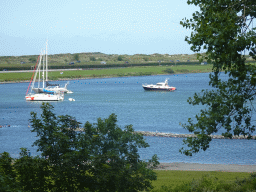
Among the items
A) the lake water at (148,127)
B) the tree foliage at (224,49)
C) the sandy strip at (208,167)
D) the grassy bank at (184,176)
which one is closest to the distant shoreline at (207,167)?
the sandy strip at (208,167)

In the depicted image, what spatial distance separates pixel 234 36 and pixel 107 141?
6397mm

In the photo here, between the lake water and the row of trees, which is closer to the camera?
the row of trees

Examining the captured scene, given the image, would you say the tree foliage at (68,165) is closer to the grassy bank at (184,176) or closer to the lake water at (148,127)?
the grassy bank at (184,176)

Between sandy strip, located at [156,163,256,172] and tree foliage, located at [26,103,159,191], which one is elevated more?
tree foliage, located at [26,103,159,191]

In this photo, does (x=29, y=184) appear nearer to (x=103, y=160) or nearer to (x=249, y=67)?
(x=103, y=160)

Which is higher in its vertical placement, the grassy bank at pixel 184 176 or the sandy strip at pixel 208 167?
the grassy bank at pixel 184 176

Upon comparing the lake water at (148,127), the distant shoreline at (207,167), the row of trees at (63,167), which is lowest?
the lake water at (148,127)

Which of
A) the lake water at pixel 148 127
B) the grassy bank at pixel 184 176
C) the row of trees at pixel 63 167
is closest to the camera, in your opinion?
the row of trees at pixel 63 167

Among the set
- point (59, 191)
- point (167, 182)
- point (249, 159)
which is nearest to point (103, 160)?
point (59, 191)

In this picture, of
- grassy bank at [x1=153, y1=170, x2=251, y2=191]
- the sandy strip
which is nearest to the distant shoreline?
the sandy strip

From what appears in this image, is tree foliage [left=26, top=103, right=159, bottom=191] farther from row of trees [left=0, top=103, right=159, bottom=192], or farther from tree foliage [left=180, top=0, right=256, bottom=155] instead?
tree foliage [left=180, top=0, right=256, bottom=155]

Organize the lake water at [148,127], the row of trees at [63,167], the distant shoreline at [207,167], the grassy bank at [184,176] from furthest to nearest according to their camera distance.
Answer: the lake water at [148,127]
the distant shoreline at [207,167]
the grassy bank at [184,176]
the row of trees at [63,167]

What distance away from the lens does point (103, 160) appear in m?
10.8

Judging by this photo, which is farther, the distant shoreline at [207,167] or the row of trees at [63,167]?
the distant shoreline at [207,167]
